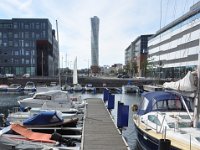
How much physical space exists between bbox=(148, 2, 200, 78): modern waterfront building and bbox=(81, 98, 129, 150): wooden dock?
57362 mm

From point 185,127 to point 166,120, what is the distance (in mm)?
1304

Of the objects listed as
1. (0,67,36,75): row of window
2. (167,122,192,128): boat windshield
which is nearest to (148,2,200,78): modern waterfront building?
(0,67,36,75): row of window

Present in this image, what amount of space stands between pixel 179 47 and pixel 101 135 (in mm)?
85956

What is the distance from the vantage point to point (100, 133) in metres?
25.1

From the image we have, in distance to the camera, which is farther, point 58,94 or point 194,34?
point 194,34

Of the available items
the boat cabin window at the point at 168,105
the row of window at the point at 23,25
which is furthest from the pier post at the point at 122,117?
the row of window at the point at 23,25

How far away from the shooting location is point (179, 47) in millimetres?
105500

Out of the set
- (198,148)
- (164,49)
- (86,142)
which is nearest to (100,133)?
(86,142)

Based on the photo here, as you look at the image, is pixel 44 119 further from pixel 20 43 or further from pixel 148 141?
pixel 20 43

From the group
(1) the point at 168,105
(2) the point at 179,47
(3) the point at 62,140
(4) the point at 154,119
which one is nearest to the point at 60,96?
(3) the point at 62,140

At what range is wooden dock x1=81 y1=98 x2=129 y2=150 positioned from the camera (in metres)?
21.1

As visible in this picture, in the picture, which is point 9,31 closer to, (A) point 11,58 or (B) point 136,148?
(A) point 11,58

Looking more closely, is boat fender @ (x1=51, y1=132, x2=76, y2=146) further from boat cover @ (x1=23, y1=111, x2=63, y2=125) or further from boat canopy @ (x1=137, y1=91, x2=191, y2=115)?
boat canopy @ (x1=137, y1=91, x2=191, y2=115)

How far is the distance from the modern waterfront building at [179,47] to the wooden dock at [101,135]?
57.4 metres
